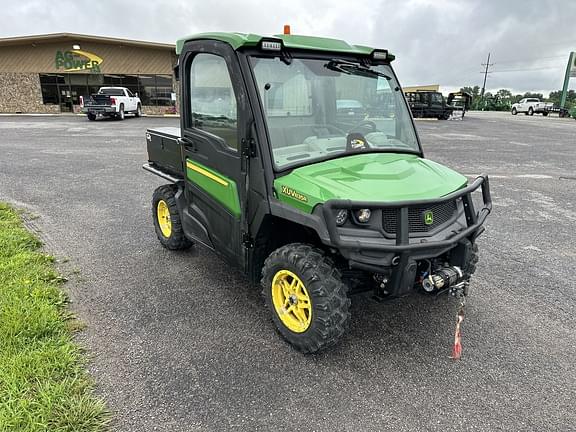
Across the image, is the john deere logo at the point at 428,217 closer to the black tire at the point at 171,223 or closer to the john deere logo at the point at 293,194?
the john deere logo at the point at 293,194

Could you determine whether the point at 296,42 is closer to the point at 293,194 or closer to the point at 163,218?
the point at 293,194

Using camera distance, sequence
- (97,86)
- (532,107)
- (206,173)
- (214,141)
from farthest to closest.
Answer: (532,107) < (97,86) < (206,173) < (214,141)

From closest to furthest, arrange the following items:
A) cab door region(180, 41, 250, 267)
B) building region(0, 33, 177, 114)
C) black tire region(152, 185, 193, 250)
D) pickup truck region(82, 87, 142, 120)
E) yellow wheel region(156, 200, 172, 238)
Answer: cab door region(180, 41, 250, 267)
black tire region(152, 185, 193, 250)
yellow wheel region(156, 200, 172, 238)
pickup truck region(82, 87, 142, 120)
building region(0, 33, 177, 114)

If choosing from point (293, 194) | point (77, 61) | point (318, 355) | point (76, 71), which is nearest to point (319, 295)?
point (318, 355)

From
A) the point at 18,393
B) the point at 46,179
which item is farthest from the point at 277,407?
the point at 46,179

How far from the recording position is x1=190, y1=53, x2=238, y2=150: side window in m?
3.15

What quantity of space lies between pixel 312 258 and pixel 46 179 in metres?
7.62

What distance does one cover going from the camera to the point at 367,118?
3.43 meters

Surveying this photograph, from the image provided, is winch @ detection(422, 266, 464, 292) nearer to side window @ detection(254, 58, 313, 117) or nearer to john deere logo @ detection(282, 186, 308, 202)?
john deere logo @ detection(282, 186, 308, 202)

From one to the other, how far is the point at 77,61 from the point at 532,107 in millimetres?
41761

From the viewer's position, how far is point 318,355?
294 cm

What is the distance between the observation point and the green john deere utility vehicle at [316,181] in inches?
105

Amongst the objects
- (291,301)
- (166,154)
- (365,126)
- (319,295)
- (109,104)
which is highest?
(365,126)

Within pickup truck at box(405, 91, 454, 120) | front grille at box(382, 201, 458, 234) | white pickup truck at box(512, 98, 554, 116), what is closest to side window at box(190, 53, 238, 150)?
front grille at box(382, 201, 458, 234)
